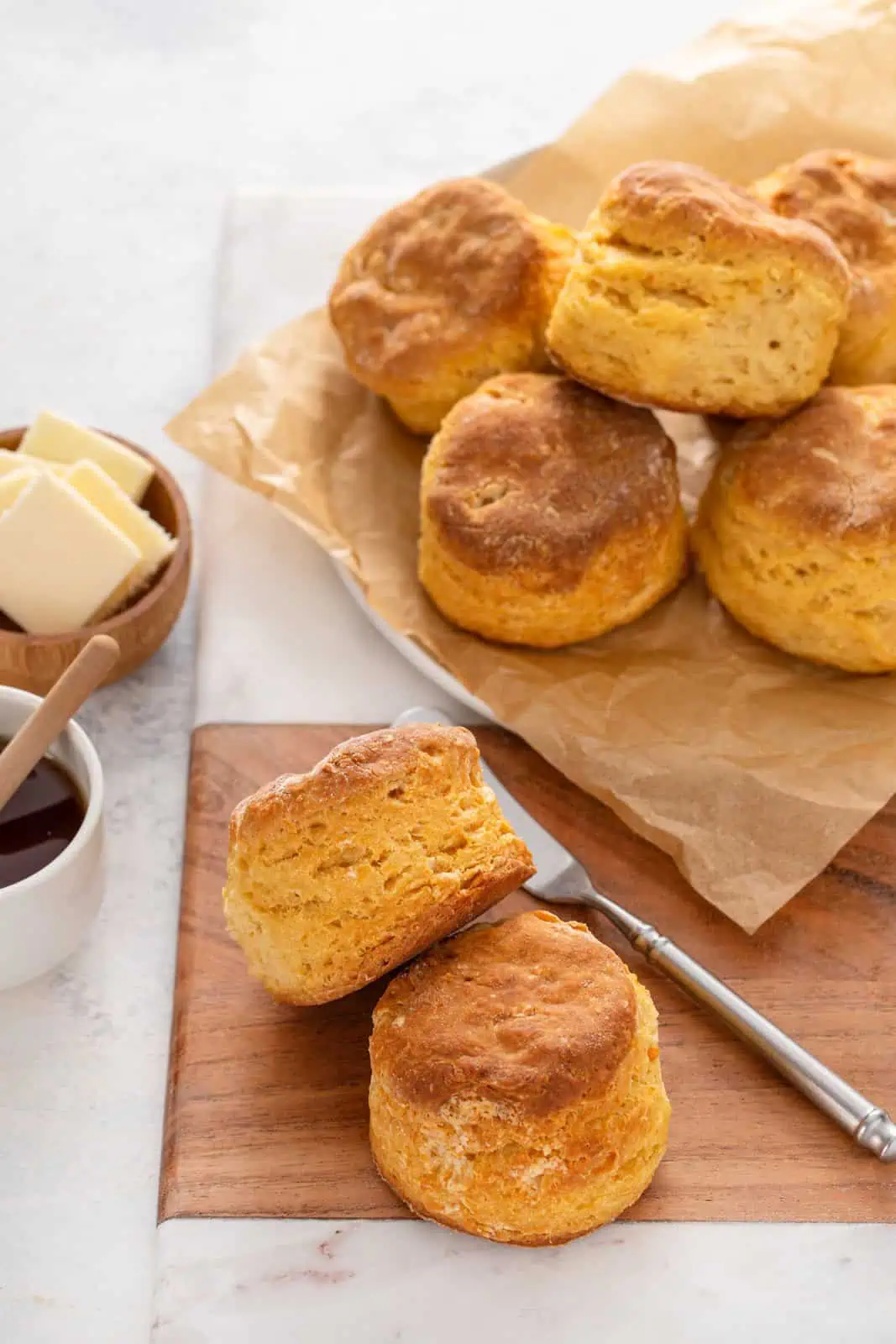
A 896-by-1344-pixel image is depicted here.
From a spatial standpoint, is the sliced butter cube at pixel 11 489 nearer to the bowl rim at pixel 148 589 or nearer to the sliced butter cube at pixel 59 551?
the sliced butter cube at pixel 59 551

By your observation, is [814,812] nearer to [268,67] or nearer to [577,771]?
[577,771]

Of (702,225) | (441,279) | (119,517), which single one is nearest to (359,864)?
(119,517)

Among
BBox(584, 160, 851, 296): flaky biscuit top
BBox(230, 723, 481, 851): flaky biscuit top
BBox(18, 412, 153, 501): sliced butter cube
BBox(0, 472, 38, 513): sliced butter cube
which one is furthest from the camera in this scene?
BBox(18, 412, 153, 501): sliced butter cube

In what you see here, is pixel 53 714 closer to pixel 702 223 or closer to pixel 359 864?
pixel 359 864

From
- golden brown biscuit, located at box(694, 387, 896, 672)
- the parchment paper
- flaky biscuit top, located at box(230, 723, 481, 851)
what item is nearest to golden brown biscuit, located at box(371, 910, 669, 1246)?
flaky biscuit top, located at box(230, 723, 481, 851)

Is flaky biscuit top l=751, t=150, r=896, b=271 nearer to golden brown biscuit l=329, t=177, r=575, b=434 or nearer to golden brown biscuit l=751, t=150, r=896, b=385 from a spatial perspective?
golden brown biscuit l=751, t=150, r=896, b=385
